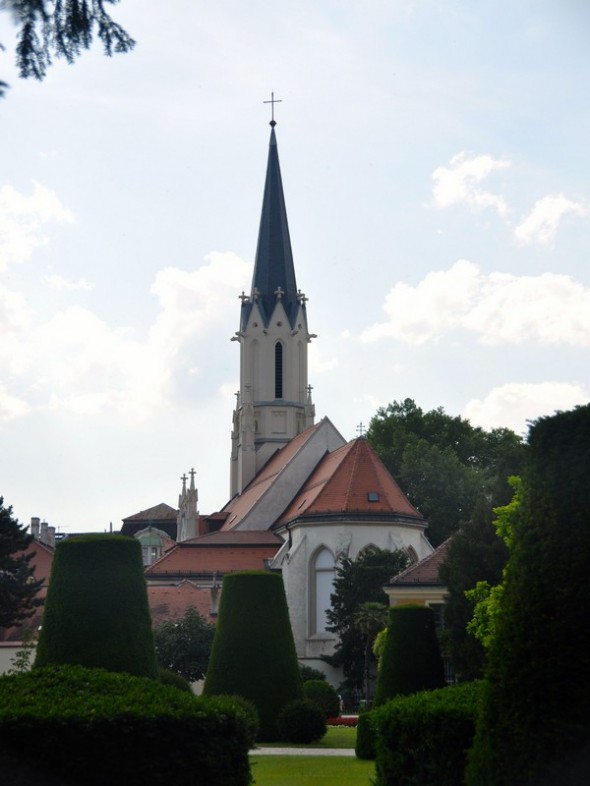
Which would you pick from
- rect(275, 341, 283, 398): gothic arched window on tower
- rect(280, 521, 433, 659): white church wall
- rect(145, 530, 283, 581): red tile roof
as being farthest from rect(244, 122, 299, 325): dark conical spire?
rect(280, 521, 433, 659): white church wall

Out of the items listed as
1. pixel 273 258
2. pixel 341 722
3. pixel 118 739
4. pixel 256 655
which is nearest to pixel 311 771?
pixel 256 655

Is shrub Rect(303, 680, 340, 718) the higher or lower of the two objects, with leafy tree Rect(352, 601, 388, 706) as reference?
lower

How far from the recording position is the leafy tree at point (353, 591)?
51438mm

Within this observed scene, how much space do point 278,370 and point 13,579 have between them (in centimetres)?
2961

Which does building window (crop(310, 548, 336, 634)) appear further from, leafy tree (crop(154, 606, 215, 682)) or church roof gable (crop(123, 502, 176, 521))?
church roof gable (crop(123, 502, 176, 521))

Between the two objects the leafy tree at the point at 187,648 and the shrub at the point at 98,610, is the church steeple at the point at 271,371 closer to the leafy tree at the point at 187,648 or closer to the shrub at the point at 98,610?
the leafy tree at the point at 187,648

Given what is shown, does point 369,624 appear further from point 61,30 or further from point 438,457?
point 61,30

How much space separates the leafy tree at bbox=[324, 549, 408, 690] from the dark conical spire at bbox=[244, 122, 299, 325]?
26185mm

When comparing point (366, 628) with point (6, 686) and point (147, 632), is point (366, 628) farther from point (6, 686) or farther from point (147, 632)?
point (6, 686)

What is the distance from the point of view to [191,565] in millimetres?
64688

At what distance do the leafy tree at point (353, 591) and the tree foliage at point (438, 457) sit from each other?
13349 millimetres

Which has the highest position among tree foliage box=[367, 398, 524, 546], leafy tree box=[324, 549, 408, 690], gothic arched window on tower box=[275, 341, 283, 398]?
gothic arched window on tower box=[275, 341, 283, 398]

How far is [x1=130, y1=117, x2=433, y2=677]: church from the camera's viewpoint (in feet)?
192

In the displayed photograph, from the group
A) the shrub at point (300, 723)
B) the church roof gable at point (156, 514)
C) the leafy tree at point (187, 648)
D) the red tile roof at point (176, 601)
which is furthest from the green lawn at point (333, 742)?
the church roof gable at point (156, 514)
